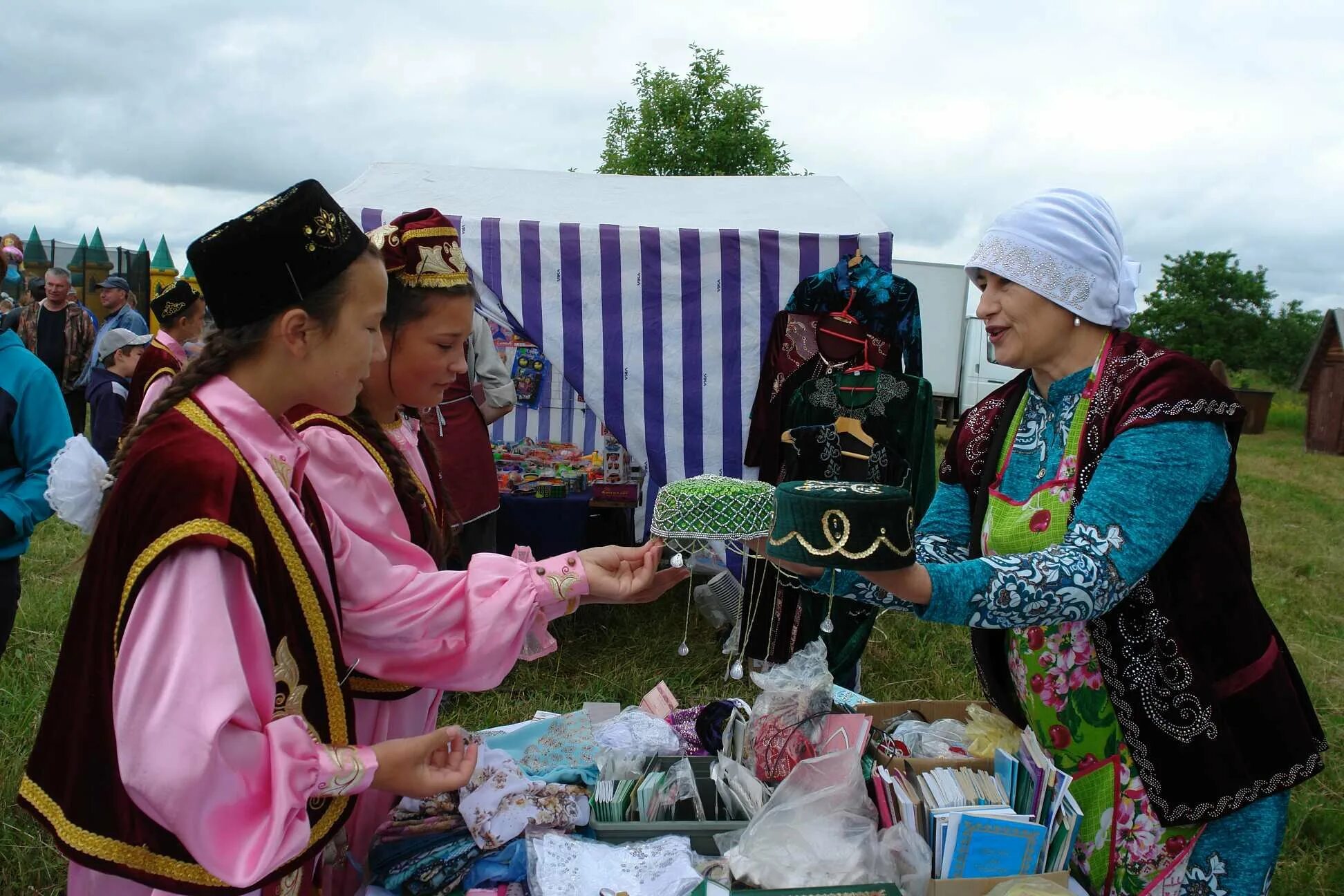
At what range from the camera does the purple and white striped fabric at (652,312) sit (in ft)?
16.9

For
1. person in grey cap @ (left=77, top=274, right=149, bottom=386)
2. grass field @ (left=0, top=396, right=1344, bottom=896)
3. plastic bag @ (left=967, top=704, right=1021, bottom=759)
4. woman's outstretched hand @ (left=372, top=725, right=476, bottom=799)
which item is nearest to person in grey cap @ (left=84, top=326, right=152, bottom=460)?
grass field @ (left=0, top=396, right=1344, bottom=896)

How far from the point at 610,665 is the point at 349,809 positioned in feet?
11.9

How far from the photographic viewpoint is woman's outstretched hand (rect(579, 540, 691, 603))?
1977mm

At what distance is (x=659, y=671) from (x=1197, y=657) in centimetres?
351

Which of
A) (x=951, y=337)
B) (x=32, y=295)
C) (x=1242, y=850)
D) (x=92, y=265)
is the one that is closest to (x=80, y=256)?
(x=92, y=265)

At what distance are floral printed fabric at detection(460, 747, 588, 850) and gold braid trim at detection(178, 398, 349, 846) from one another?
54cm

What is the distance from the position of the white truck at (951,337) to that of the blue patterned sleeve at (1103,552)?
1479 cm

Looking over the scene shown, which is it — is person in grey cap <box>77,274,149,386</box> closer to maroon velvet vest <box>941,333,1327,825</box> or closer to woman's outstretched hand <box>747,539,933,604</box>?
woman's outstretched hand <box>747,539,933,604</box>

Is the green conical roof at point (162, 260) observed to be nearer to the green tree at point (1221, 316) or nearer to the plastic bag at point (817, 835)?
the plastic bag at point (817, 835)

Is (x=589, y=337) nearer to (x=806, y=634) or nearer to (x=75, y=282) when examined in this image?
(x=806, y=634)

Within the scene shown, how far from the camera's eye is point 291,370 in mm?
1409

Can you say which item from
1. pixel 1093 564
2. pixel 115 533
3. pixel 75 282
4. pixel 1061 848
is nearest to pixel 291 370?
pixel 115 533

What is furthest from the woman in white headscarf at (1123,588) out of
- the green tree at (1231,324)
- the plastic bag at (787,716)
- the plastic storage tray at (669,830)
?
the green tree at (1231,324)

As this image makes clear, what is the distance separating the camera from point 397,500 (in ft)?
6.41
